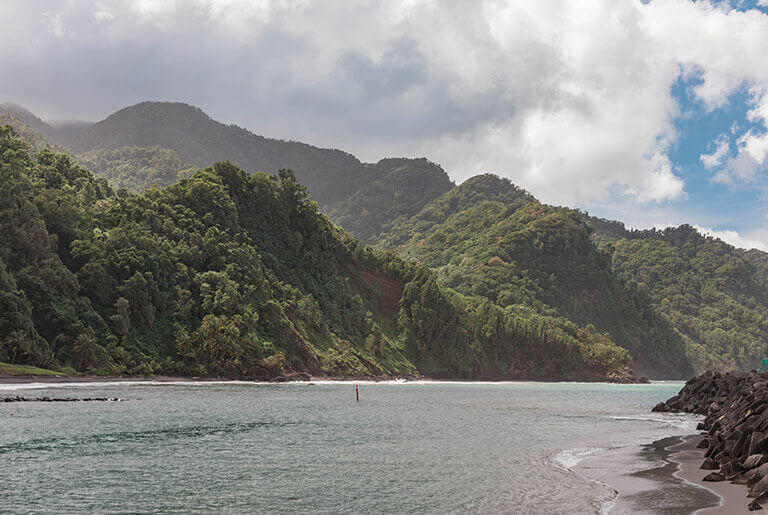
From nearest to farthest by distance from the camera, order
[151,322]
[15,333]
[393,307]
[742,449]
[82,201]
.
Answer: [742,449] → [15,333] → [151,322] → [82,201] → [393,307]

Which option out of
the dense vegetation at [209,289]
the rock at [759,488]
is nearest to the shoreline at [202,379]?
the dense vegetation at [209,289]

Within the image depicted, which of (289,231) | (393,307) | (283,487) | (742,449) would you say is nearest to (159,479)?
(283,487)

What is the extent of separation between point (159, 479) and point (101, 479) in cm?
218

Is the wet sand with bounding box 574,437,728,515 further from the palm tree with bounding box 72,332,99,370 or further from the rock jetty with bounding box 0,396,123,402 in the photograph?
the palm tree with bounding box 72,332,99,370

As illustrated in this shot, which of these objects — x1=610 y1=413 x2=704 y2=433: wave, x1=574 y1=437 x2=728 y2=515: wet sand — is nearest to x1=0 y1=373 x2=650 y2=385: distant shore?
x1=610 y1=413 x2=704 y2=433: wave

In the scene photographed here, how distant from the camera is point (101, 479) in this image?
80.6ft

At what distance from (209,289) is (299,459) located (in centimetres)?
9626

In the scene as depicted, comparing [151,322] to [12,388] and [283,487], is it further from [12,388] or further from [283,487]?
[283,487]

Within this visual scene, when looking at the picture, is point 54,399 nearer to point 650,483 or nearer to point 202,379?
point 202,379

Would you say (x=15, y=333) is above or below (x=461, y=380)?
above

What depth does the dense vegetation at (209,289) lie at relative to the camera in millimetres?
96688

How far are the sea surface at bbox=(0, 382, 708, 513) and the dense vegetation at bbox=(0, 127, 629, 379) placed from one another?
4625cm

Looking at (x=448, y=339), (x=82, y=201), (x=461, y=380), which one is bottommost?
(x=461, y=380)

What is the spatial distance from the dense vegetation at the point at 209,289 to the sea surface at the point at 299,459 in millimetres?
46251
